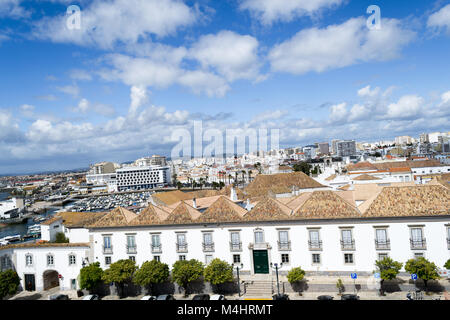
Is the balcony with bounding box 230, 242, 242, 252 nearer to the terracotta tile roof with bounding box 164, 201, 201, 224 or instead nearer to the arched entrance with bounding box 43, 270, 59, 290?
the terracotta tile roof with bounding box 164, 201, 201, 224

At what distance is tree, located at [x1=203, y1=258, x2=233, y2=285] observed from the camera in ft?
54.1

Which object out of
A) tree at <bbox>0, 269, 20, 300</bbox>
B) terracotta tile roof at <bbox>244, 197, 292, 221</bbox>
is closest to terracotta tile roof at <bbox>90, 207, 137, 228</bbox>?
tree at <bbox>0, 269, 20, 300</bbox>

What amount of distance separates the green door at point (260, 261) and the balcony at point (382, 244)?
5.43 m

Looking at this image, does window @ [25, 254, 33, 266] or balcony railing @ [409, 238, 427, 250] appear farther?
window @ [25, 254, 33, 266]

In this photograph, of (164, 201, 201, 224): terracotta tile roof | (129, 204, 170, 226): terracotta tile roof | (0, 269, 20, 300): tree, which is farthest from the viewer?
(129, 204, 170, 226): terracotta tile roof

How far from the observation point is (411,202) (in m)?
16.3

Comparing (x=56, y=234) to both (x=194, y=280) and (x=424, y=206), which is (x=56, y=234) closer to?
(x=194, y=280)

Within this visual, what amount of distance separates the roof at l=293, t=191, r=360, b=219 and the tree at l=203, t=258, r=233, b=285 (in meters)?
4.38

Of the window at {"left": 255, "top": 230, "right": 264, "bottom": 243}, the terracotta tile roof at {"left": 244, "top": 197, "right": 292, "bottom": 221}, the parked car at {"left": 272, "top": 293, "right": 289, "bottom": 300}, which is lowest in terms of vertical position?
the parked car at {"left": 272, "top": 293, "right": 289, "bottom": 300}

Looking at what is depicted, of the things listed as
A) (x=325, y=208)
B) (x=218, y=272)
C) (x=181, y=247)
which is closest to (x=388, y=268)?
(x=325, y=208)

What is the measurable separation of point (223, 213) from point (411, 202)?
9355 mm

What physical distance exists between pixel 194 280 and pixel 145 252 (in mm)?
3285
